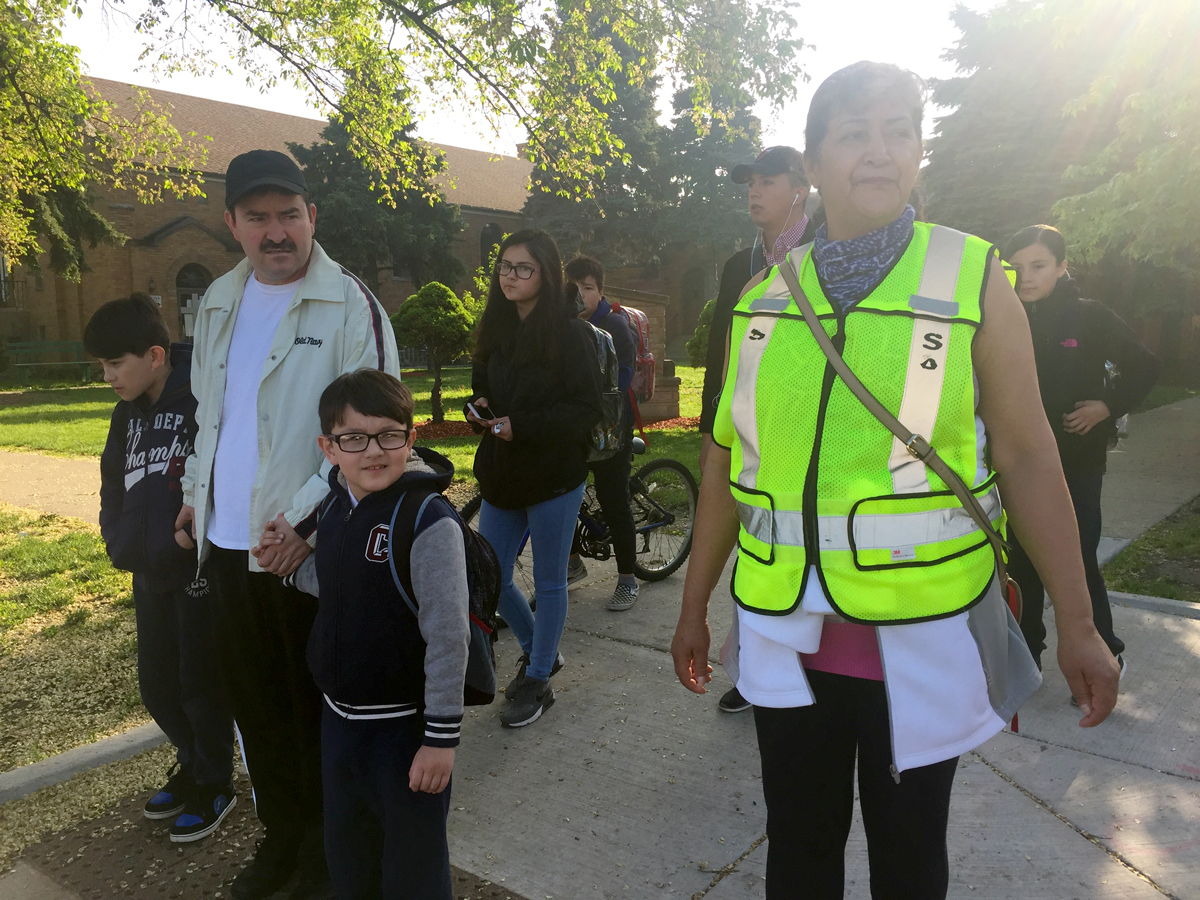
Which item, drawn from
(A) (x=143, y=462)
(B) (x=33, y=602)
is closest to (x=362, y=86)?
(B) (x=33, y=602)

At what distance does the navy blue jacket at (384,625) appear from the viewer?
209 cm

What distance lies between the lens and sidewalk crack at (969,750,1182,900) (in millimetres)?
2553

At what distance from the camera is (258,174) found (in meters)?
→ 2.49

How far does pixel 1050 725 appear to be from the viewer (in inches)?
140

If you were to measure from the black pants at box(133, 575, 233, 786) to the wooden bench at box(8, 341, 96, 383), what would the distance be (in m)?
27.0

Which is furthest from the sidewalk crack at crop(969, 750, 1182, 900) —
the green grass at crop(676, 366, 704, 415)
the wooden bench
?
the wooden bench

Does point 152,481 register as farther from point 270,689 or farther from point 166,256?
point 166,256

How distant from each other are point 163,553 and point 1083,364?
379 centimetres

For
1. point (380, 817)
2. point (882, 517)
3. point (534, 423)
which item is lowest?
point (380, 817)

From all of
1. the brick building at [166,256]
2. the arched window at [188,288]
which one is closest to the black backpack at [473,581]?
the brick building at [166,256]

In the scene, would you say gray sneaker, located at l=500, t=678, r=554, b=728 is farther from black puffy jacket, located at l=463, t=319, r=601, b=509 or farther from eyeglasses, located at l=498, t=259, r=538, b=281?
eyeglasses, located at l=498, t=259, r=538, b=281

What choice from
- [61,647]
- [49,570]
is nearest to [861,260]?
[61,647]

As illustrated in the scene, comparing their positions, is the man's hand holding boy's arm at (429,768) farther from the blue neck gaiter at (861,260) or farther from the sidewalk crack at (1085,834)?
the sidewalk crack at (1085,834)

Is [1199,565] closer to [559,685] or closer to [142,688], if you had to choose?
[559,685]
